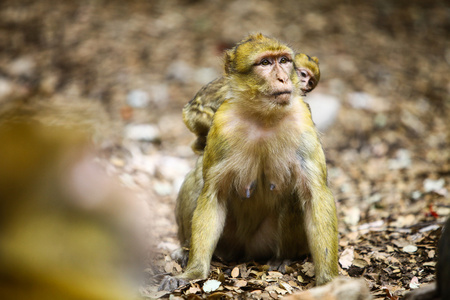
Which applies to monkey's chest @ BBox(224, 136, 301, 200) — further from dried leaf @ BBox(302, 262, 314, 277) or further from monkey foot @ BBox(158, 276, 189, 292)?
monkey foot @ BBox(158, 276, 189, 292)

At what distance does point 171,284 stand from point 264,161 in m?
1.44

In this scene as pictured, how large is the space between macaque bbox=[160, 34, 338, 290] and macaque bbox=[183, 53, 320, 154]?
44.4 inches

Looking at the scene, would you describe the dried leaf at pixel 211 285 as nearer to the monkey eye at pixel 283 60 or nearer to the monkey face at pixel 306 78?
A: the monkey eye at pixel 283 60

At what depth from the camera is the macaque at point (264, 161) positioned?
512 centimetres

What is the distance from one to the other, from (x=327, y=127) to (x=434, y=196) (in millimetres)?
2796

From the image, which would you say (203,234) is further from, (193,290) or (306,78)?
(306,78)

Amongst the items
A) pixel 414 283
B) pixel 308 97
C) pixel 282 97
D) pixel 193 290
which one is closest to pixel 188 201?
pixel 193 290

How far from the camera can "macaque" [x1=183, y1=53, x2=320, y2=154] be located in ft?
21.3

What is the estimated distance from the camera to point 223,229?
5.86 m

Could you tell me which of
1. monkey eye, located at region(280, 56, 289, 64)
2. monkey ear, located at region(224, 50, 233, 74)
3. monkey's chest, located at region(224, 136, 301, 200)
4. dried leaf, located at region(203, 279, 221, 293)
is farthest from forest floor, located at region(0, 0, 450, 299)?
monkey eye, located at region(280, 56, 289, 64)

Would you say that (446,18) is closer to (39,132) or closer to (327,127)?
(327,127)

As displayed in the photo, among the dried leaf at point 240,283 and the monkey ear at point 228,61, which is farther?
the monkey ear at point 228,61

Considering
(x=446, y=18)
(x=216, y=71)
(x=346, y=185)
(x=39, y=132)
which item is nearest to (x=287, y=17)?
(x=216, y=71)

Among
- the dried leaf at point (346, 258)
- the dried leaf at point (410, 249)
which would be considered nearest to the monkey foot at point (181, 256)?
the dried leaf at point (346, 258)
